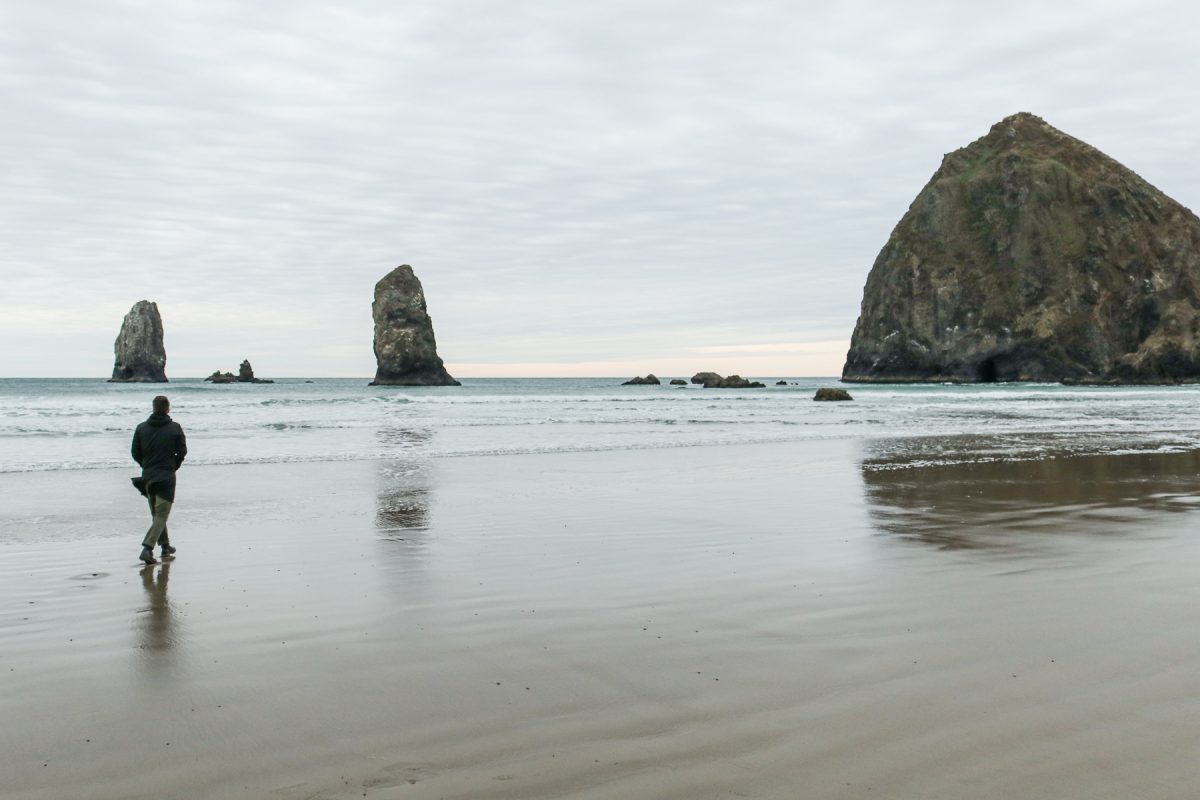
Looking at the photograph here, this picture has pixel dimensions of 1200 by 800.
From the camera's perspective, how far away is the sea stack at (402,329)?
107000mm

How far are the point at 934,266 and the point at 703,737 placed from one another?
400ft

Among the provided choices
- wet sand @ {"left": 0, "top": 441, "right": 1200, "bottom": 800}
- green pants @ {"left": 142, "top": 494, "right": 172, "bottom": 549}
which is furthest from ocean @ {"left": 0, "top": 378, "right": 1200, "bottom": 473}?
green pants @ {"left": 142, "top": 494, "right": 172, "bottom": 549}

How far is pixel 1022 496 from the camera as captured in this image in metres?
13.8

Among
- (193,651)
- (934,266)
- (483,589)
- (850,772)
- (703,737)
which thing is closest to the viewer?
(850,772)

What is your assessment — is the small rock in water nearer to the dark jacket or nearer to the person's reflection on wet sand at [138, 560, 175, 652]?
the dark jacket

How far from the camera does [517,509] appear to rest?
41.8 feet

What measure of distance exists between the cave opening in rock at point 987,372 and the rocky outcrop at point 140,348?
11195 centimetres

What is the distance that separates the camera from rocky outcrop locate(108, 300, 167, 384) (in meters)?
129

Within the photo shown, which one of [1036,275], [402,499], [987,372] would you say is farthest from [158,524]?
[1036,275]

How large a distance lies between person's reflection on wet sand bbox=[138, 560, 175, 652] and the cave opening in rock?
114 meters

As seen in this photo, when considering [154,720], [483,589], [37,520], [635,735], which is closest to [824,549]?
[483,589]

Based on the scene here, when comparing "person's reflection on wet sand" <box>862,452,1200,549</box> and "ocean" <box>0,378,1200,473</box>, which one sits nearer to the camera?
"person's reflection on wet sand" <box>862,452,1200,549</box>

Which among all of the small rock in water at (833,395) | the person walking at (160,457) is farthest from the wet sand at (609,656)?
the small rock in water at (833,395)

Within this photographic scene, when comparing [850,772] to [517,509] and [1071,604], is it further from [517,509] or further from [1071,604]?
[517,509]
